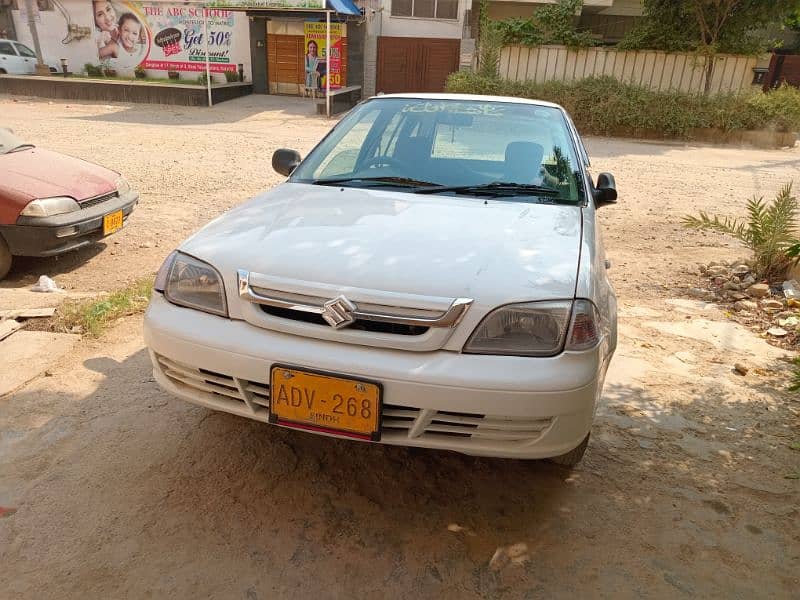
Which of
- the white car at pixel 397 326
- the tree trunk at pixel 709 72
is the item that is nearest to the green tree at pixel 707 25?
the tree trunk at pixel 709 72

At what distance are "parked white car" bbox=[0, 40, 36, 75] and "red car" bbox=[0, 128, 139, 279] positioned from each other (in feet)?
62.8

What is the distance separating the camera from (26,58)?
21.4m

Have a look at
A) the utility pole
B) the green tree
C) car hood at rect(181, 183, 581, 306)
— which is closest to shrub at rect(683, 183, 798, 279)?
car hood at rect(181, 183, 581, 306)

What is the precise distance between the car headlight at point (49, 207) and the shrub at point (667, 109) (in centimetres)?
1278

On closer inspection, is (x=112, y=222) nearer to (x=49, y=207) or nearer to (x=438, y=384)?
(x=49, y=207)

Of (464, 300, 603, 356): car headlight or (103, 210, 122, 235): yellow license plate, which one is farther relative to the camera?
(103, 210, 122, 235): yellow license plate

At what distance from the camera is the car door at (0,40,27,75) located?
20.5 m

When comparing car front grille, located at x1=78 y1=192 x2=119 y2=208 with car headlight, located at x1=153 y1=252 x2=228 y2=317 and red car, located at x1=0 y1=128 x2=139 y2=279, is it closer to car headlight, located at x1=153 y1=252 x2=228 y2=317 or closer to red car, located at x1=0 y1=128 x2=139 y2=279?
red car, located at x1=0 y1=128 x2=139 y2=279

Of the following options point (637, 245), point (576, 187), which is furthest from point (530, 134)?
point (637, 245)

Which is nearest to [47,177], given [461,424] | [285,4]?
[461,424]

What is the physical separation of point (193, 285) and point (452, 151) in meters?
1.67

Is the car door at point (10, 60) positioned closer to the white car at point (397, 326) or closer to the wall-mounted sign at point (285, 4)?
the wall-mounted sign at point (285, 4)

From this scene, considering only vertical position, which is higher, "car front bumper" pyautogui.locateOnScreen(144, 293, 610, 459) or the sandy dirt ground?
"car front bumper" pyautogui.locateOnScreen(144, 293, 610, 459)

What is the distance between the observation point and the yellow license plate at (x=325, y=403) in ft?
6.46
